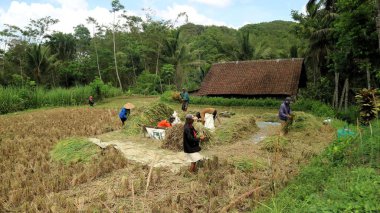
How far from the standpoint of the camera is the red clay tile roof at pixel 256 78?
20.0 m

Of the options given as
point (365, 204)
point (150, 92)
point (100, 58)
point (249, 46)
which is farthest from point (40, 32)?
point (365, 204)

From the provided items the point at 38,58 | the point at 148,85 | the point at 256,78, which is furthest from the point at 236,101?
the point at 38,58

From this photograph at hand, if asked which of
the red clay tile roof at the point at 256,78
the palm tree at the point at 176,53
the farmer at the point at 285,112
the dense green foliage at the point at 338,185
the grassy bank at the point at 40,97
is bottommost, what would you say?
the grassy bank at the point at 40,97

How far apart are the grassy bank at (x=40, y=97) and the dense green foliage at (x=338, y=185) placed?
62.2ft

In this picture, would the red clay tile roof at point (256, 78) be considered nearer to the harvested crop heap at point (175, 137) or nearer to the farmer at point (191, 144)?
the harvested crop heap at point (175, 137)

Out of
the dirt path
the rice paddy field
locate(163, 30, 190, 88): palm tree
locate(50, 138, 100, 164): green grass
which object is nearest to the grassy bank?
locate(163, 30, 190, 88): palm tree

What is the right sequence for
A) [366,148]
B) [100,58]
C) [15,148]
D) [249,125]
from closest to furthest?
1. [366,148]
2. [15,148]
3. [249,125]
4. [100,58]

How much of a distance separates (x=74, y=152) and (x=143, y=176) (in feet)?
8.09

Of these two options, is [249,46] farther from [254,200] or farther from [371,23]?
[254,200]

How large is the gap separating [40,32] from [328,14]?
30.8 meters

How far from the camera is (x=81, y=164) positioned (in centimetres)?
645

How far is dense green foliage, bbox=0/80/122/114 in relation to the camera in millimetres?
19047

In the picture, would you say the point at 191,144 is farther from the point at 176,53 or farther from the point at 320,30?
the point at 176,53

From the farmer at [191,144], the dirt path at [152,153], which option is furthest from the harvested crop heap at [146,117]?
the farmer at [191,144]
